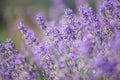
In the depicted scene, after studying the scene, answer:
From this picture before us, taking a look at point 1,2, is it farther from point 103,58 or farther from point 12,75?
point 103,58

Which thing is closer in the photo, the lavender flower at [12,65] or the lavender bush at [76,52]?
the lavender bush at [76,52]

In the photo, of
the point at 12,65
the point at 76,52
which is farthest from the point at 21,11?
the point at 76,52

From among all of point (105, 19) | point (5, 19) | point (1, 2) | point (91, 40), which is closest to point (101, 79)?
point (91, 40)

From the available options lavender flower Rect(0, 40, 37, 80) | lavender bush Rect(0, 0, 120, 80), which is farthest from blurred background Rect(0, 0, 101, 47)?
lavender bush Rect(0, 0, 120, 80)

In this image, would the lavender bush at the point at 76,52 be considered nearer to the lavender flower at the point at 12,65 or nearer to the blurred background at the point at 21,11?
the lavender flower at the point at 12,65

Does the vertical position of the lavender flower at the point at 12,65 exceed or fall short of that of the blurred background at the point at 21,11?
it falls short

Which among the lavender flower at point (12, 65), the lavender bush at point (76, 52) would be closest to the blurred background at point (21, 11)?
the lavender flower at point (12, 65)

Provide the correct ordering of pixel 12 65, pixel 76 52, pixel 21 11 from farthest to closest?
1. pixel 21 11
2. pixel 12 65
3. pixel 76 52

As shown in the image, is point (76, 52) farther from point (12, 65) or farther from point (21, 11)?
point (21, 11)
